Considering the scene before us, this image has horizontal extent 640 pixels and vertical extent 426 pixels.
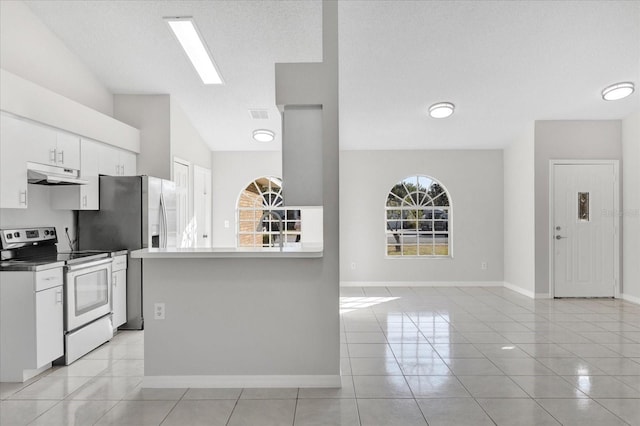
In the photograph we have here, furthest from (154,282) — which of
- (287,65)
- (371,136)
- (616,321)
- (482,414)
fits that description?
(616,321)

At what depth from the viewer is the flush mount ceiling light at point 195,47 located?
13.3ft

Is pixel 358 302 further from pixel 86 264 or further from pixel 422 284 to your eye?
pixel 86 264

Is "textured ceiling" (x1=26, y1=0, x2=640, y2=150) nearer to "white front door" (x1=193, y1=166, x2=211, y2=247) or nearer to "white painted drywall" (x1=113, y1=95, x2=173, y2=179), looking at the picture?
"white painted drywall" (x1=113, y1=95, x2=173, y2=179)

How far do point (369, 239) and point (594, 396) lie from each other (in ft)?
15.5

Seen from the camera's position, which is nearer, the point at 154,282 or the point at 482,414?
the point at 482,414

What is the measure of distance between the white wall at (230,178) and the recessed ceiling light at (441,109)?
2.90 meters

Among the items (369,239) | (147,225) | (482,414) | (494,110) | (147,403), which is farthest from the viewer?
(369,239)

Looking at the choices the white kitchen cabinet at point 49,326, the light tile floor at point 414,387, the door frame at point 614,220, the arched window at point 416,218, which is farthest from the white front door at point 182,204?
the door frame at point 614,220

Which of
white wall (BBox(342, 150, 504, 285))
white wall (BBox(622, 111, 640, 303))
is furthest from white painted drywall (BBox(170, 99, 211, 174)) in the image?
white wall (BBox(622, 111, 640, 303))

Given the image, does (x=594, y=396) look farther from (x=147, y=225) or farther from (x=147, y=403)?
(x=147, y=225)

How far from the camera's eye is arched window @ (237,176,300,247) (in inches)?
305

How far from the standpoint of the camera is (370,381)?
3254 mm

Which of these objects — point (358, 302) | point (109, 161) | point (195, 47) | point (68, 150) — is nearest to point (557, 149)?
point (358, 302)

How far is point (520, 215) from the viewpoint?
6.78 metres
